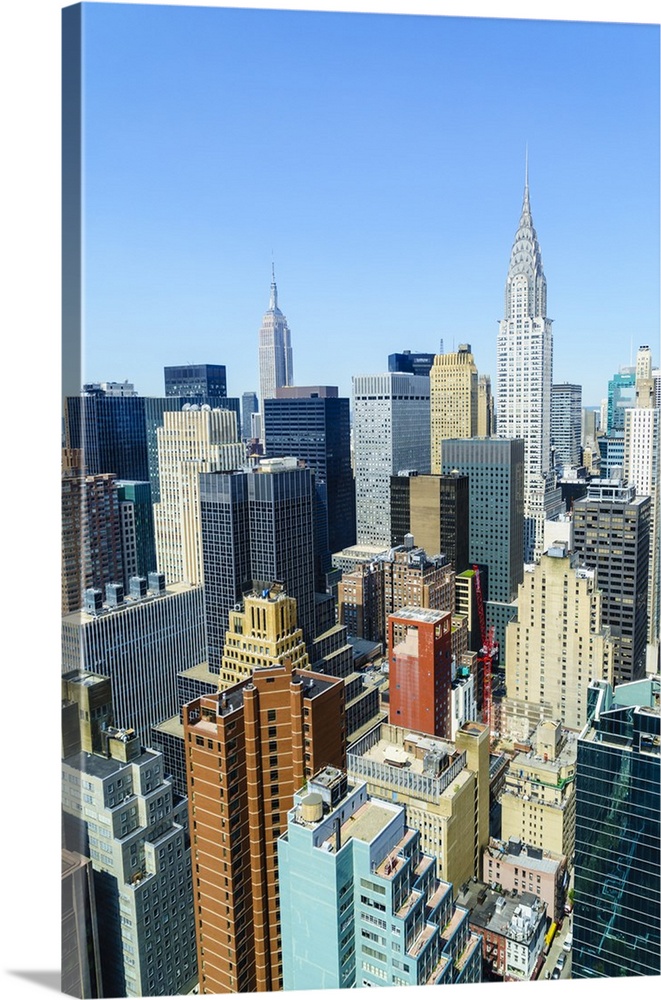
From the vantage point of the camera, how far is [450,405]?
9539mm

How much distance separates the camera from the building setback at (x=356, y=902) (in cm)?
222

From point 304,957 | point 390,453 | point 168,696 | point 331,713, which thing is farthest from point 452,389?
point 304,957

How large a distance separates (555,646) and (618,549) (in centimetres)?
139

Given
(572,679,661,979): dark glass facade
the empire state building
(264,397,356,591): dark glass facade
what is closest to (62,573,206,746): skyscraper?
(264,397,356,591): dark glass facade

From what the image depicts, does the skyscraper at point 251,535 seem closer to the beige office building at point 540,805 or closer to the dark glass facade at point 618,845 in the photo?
the beige office building at point 540,805

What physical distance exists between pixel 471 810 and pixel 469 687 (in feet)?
5.06

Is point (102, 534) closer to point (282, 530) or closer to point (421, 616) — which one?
point (282, 530)

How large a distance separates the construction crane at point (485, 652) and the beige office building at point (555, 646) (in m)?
0.20

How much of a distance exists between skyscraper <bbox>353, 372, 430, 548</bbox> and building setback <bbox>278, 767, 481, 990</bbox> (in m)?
6.66

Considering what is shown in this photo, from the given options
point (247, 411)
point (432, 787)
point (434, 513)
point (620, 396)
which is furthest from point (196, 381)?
point (432, 787)

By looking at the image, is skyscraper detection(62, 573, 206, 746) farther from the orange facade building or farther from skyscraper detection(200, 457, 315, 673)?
the orange facade building

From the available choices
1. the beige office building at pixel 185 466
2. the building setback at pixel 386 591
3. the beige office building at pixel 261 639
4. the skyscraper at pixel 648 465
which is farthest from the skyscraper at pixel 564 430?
the beige office building at pixel 261 639

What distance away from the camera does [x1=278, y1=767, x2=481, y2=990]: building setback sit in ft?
7.29

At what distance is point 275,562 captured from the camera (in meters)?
6.30
